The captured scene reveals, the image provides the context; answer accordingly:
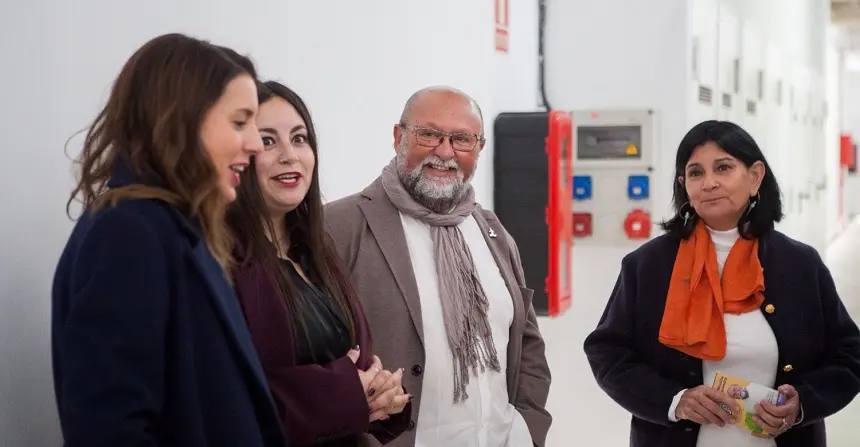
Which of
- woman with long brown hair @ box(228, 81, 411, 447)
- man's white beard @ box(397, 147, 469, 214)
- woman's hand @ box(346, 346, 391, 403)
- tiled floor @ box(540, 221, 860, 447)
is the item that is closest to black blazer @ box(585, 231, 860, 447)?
man's white beard @ box(397, 147, 469, 214)

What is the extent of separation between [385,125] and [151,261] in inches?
81.6

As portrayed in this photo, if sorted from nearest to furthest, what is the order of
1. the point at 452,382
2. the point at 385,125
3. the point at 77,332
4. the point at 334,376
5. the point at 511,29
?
1. the point at 77,332
2. the point at 334,376
3. the point at 452,382
4. the point at 385,125
5. the point at 511,29

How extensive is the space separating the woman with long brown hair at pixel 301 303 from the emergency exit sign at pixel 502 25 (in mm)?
2376

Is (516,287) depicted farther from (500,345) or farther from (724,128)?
(724,128)

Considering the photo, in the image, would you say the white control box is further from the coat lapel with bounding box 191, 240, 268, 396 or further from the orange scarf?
the coat lapel with bounding box 191, 240, 268, 396

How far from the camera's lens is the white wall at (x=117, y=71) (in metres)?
1.73

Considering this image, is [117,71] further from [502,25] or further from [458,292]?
[502,25]

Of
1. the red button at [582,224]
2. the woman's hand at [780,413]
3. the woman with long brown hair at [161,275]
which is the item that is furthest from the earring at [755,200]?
the red button at [582,224]

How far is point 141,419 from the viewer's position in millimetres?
1320

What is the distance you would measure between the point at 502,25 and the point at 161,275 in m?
3.23

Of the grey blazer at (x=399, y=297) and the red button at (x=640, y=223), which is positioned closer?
the grey blazer at (x=399, y=297)

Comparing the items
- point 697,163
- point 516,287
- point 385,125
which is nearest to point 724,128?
point 697,163

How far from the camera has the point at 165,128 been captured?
1376 millimetres

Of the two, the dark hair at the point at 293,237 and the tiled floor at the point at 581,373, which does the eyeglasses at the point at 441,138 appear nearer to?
the dark hair at the point at 293,237
